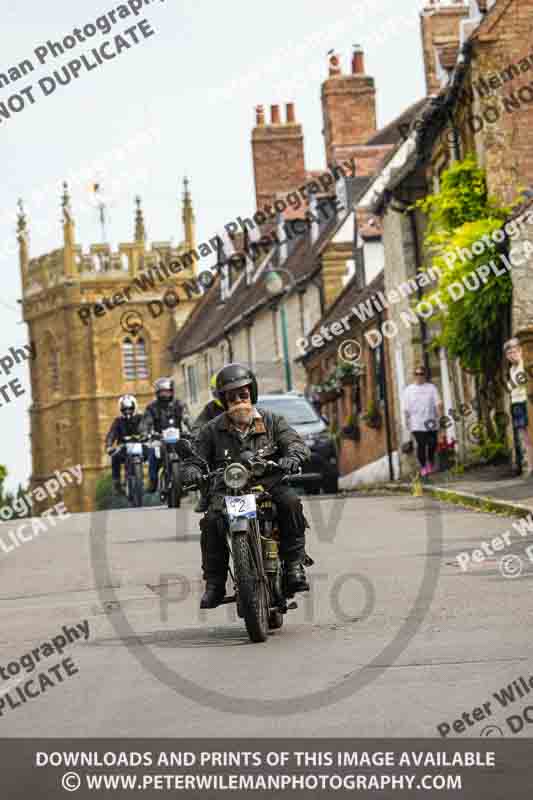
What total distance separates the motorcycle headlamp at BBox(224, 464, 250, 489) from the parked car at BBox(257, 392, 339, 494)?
60.3 ft

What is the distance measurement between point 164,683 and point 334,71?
4540cm

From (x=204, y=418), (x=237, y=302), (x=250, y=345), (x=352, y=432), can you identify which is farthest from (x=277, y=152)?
(x=204, y=418)

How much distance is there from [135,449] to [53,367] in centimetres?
9666

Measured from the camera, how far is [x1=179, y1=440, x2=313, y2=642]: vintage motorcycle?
9.80 meters

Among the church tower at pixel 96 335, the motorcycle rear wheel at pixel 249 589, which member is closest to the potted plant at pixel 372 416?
the motorcycle rear wheel at pixel 249 589

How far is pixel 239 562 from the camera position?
384 inches

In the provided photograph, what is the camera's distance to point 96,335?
389 feet

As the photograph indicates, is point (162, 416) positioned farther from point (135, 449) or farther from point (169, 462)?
point (135, 449)

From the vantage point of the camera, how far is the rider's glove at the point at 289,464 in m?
10.2

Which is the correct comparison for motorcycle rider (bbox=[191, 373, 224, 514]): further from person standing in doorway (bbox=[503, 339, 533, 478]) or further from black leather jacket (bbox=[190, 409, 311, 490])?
person standing in doorway (bbox=[503, 339, 533, 478])

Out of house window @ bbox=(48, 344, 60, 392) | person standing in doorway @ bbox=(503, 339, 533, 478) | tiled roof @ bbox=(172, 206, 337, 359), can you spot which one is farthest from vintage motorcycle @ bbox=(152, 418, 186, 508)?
house window @ bbox=(48, 344, 60, 392)

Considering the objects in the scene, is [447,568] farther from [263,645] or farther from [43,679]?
[43,679]
